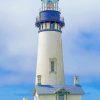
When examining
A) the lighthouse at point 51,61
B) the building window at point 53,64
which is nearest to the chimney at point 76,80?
the lighthouse at point 51,61

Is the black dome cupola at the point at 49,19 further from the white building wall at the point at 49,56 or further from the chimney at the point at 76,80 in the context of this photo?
the chimney at the point at 76,80

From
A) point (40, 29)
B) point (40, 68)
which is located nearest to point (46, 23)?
point (40, 29)

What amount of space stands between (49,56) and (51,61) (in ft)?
1.67

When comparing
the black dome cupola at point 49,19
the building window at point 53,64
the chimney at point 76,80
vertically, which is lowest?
the chimney at point 76,80

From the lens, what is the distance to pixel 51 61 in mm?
48812

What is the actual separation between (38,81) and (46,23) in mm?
5636

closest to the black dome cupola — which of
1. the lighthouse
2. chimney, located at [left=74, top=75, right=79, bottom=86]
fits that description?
the lighthouse

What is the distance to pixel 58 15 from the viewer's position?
164 ft

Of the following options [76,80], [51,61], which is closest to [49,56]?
[51,61]

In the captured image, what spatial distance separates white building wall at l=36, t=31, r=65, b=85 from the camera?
48.7 m

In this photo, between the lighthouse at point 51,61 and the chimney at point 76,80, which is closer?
the lighthouse at point 51,61

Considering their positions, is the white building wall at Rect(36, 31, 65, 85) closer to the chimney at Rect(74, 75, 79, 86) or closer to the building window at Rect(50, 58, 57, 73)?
the building window at Rect(50, 58, 57, 73)

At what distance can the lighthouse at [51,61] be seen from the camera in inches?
1885

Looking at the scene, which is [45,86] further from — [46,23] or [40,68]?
[46,23]
